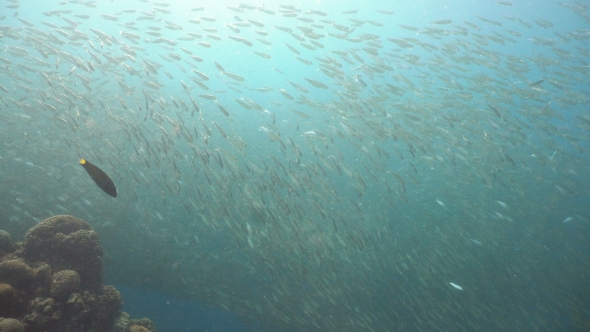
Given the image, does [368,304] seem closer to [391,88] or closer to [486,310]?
[486,310]

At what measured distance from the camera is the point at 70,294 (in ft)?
13.0

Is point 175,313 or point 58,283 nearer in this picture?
point 58,283

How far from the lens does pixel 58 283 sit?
12.7 feet

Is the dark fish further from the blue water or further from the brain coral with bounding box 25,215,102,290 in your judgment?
the blue water

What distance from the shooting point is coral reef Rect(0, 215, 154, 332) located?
3658 mm

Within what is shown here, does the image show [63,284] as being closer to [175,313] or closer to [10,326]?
[10,326]

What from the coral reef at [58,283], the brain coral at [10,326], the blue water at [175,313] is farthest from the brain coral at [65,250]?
the blue water at [175,313]

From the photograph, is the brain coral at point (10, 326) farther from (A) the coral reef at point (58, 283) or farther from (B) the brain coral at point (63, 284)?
(B) the brain coral at point (63, 284)

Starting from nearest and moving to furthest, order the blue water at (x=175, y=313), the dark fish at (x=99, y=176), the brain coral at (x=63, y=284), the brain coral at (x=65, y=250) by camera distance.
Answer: the dark fish at (x=99, y=176) → the brain coral at (x=63, y=284) → the brain coral at (x=65, y=250) → the blue water at (x=175, y=313)

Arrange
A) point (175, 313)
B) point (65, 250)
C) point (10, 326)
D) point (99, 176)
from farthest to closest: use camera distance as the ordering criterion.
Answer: point (175, 313) < point (65, 250) < point (10, 326) < point (99, 176)

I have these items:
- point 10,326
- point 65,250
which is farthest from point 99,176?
point 65,250

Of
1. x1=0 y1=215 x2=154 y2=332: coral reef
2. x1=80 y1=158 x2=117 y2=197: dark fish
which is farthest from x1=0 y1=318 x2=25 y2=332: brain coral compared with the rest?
x1=80 y1=158 x2=117 y2=197: dark fish

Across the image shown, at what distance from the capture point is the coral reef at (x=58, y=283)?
366 cm

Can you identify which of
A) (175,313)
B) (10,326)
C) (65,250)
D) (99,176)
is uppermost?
(99,176)
